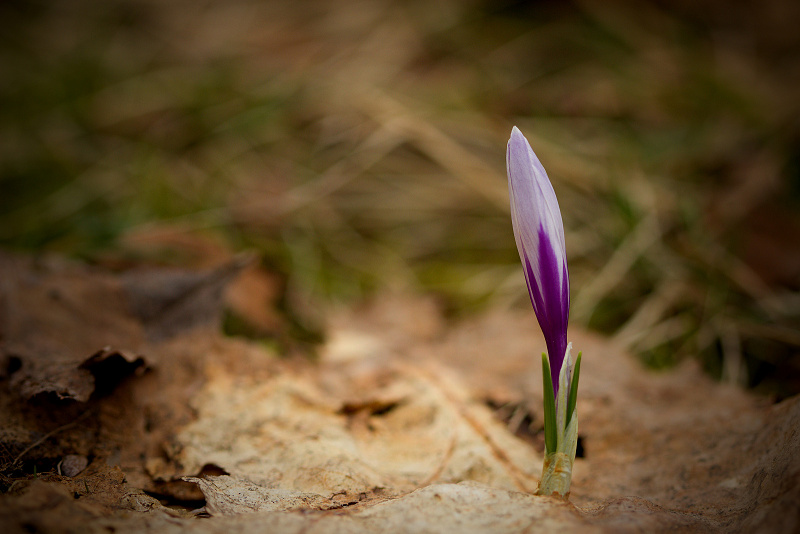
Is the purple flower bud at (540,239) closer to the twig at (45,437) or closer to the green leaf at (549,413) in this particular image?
the green leaf at (549,413)

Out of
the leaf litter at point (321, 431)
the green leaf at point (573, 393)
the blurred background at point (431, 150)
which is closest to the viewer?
the leaf litter at point (321, 431)

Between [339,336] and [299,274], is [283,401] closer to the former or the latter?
[339,336]

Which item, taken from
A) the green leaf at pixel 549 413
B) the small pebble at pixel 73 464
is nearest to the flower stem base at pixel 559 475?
the green leaf at pixel 549 413

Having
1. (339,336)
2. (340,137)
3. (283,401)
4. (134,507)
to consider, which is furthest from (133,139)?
(134,507)

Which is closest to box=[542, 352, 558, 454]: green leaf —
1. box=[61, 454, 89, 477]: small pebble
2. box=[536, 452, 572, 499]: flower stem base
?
box=[536, 452, 572, 499]: flower stem base

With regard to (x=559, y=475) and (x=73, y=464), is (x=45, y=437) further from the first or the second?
(x=559, y=475)

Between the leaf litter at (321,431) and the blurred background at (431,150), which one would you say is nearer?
the leaf litter at (321,431)

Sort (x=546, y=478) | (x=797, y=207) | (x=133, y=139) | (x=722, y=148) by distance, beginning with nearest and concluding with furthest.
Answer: (x=546, y=478) < (x=797, y=207) < (x=722, y=148) < (x=133, y=139)
